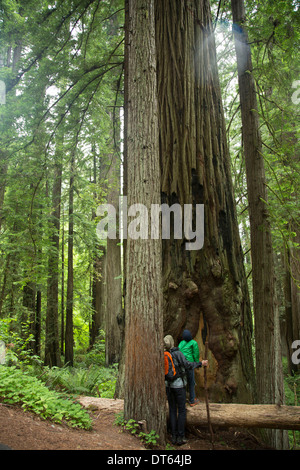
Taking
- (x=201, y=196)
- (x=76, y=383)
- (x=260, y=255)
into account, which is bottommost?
(x=76, y=383)

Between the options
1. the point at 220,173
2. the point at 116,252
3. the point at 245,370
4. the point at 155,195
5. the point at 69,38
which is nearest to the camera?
the point at 155,195

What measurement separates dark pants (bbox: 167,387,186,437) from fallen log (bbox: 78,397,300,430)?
0.19 m

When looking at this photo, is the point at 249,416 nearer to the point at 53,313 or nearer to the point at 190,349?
the point at 190,349

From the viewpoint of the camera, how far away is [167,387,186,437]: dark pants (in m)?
4.13

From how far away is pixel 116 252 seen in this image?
39.0 feet

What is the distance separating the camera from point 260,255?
236 inches

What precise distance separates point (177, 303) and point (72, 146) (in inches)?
230

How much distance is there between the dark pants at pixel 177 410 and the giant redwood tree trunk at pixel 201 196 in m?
0.66

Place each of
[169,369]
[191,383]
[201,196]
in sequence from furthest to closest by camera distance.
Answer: [201,196] < [191,383] < [169,369]

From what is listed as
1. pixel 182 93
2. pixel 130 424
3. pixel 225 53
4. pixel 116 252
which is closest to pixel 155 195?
pixel 182 93

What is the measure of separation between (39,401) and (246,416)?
9.08ft

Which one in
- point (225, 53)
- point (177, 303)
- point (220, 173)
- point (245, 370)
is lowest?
point (245, 370)

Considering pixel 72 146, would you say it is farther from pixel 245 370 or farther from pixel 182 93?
pixel 245 370

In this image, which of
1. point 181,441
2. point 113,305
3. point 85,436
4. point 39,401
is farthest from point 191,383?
point 113,305
